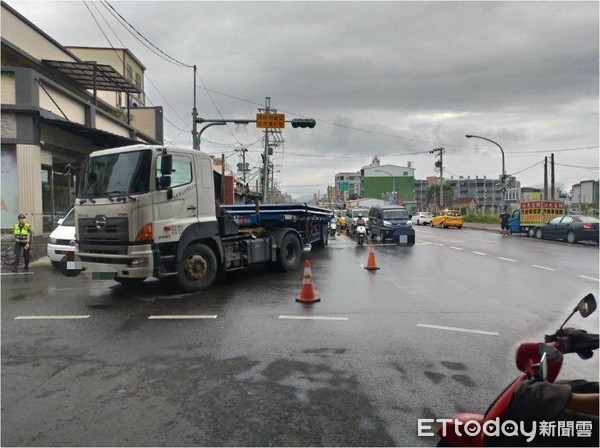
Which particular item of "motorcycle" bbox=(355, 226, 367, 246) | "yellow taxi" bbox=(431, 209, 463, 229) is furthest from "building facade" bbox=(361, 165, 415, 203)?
"motorcycle" bbox=(355, 226, 367, 246)

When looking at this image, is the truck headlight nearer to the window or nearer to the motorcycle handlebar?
the window

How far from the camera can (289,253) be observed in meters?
13.8

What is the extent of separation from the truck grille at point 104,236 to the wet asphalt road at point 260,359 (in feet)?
3.25

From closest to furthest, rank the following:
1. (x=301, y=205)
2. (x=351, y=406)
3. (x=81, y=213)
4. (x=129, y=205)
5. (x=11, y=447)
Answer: (x=11, y=447) < (x=351, y=406) < (x=129, y=205) < (x=81, y=213) < (x=301, y=205)

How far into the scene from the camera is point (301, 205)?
14.5m

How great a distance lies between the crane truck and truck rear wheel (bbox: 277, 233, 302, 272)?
2343 mm

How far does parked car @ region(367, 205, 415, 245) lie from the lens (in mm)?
23033

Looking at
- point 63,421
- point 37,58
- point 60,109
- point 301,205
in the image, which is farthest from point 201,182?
point 37,58

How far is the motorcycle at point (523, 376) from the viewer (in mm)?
2693

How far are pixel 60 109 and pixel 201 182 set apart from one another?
1028 centimetres

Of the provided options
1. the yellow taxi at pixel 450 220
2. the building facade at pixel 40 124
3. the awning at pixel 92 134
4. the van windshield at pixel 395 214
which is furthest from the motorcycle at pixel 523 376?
the yellow taxi at pixel 450 220

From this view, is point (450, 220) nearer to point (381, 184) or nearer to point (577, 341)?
point (577, 341)

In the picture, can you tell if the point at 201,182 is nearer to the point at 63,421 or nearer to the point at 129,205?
the point at 129,205

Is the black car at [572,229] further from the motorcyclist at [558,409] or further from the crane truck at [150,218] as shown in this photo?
the motorcyclist at [558,409]
